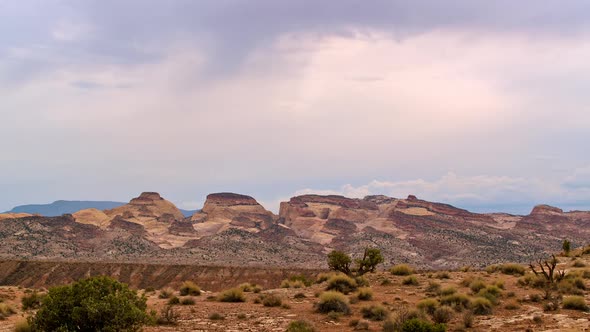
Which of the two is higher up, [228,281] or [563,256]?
[563,256]

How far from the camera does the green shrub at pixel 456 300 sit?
824 inches

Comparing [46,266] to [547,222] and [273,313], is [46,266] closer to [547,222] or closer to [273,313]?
[273,313]

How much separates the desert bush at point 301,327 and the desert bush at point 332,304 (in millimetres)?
3529

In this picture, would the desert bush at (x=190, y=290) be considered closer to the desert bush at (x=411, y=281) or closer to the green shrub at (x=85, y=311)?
the desert bush at (x=411, y=281)

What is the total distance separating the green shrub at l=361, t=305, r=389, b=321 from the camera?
1941cm

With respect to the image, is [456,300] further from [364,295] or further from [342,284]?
[342,284]

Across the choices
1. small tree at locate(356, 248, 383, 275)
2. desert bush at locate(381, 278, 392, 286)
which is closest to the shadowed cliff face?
small tree at locate(356, 248, 383, 275)

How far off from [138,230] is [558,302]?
172 meters

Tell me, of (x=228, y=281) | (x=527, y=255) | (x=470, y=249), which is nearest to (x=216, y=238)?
(x=228, y=281)

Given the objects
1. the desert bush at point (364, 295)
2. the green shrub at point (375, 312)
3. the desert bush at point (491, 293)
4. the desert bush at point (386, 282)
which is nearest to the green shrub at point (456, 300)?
the desert bush at point (491, 293)

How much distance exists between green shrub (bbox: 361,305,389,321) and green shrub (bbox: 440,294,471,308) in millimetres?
3410

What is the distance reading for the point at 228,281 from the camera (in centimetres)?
9112

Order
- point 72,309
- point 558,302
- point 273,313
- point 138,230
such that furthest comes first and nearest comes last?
1. point 138,230
2. point 273,313
3. point 558,302
4. point 72,309

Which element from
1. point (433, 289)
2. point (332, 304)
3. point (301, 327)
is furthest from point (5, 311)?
point (433, 289)
